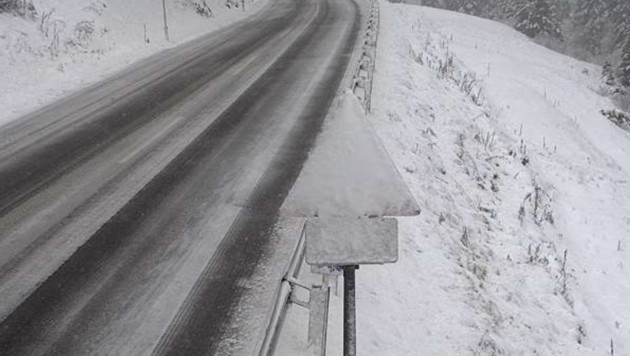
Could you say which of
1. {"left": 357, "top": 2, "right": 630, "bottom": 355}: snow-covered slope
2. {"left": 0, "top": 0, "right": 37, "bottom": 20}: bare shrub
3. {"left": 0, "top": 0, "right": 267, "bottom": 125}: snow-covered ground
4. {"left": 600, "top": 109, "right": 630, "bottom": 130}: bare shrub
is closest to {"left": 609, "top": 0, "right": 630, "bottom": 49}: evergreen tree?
A: {"left": 600, "top": 109, "right": 630, "bottom": 130}: bare shrub

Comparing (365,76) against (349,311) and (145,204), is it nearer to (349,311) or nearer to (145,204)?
(145,204)

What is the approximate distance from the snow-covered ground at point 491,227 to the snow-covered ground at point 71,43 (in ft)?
24.1

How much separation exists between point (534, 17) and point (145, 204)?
55.4 meters

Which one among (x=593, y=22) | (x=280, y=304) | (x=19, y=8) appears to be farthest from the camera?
(x=593, y=22)

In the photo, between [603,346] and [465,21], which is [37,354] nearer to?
[603,346]

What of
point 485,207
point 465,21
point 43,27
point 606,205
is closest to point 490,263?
Answer: point 485,207

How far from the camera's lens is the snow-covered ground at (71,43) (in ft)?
42.0

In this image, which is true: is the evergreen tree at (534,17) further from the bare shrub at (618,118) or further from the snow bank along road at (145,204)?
the snow bank along road at (145,204)

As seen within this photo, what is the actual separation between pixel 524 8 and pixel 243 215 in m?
55.4

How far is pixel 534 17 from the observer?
54.5 meters

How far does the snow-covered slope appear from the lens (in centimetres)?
556

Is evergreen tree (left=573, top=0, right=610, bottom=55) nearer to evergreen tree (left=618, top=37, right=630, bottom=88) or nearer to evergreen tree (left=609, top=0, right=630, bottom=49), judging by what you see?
evergreen tree (left=609, top=0, right=630, bottom=49)

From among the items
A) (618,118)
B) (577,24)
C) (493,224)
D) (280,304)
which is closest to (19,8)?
(493,224)

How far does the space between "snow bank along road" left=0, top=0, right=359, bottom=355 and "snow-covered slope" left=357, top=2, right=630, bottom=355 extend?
4.95 feet
